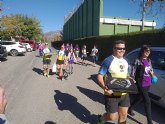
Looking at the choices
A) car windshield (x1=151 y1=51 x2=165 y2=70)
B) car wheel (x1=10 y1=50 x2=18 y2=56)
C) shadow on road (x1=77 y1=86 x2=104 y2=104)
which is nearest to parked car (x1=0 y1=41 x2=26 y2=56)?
car wheel (x1=10 y1=50 x2=18 y2=56)

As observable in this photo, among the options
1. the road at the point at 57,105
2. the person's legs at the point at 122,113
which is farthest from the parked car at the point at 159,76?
the person's legs at the point at 122,113

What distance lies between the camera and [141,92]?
6762 mm

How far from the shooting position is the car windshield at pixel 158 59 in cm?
818

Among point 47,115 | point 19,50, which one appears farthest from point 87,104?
point 19,50

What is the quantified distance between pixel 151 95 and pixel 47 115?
278 cm

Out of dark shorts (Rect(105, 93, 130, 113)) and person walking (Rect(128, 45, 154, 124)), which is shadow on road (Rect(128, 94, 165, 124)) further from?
dark shorts (Rect(105, 93, 130, 113))

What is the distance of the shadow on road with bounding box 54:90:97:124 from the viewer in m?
7.31

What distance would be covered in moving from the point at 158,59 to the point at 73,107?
8.74 ft

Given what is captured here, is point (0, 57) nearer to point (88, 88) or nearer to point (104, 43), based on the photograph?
point (104, 43)

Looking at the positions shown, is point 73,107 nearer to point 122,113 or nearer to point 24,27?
point 122,113

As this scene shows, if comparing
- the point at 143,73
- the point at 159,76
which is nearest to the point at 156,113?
the point at 159,76

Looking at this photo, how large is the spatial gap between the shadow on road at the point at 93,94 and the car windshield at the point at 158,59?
199 cm

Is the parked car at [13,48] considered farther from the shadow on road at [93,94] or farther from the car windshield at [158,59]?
the car windshield at [158,59]

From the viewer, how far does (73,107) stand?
8422 millimetres
